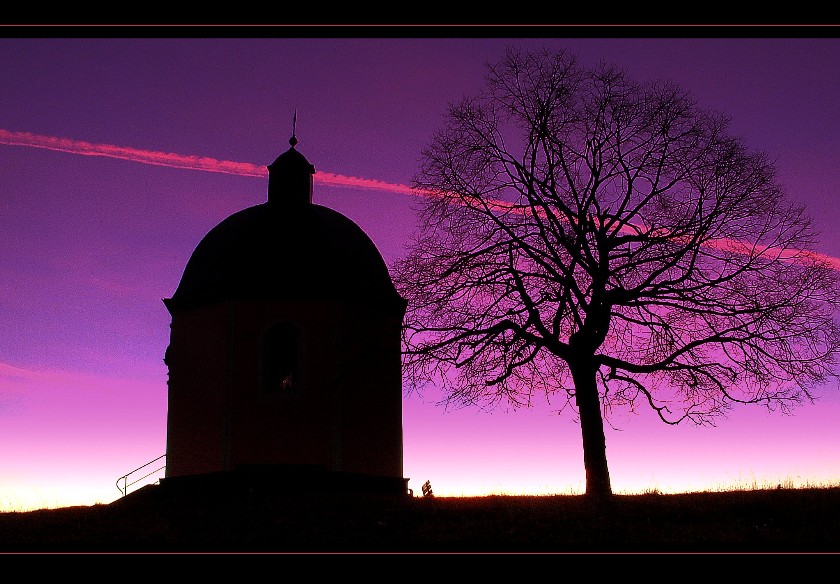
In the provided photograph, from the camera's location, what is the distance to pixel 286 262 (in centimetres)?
2484

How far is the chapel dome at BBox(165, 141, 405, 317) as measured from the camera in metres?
24.5

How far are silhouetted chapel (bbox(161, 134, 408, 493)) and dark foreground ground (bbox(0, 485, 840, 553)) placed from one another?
326cm

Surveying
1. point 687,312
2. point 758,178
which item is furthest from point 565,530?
point 758,178

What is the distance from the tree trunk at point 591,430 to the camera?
1991 cm

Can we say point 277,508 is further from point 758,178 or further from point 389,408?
point 758,178

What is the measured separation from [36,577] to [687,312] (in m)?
15.8

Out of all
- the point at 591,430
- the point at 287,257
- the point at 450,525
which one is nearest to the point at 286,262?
the point at 287,257

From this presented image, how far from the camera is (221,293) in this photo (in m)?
24.5

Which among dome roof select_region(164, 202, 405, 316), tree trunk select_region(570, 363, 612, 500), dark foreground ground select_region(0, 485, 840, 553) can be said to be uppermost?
dome roof select_region(164, 202, 405, 316)

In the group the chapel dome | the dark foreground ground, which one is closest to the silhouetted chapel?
the chapel dome

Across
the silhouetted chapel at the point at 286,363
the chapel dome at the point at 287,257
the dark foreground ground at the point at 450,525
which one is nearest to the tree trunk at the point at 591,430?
the dark foreground ground at the point at 450,525

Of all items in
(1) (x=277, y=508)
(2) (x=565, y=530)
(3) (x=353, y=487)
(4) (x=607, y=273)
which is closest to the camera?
(2) (x=565, y=530)

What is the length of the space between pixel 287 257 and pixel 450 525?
1124 cm

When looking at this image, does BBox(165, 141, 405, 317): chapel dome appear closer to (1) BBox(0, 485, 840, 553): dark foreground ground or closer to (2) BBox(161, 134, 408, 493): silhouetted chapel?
(2) BBox(161, 134, 408, 493): silhouetted chapel
